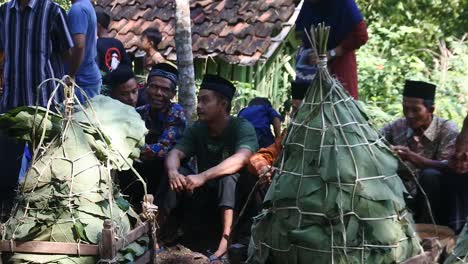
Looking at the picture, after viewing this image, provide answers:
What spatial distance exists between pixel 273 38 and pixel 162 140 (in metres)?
4.46

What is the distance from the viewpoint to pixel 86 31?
5602mm

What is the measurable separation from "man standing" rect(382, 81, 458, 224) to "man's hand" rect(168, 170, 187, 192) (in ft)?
5.01

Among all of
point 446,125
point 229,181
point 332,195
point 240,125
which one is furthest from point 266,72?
point 332,195

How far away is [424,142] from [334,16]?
116 cm

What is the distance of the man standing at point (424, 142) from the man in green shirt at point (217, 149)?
44.9 inches

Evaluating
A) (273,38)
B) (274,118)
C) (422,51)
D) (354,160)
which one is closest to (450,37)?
(422,51)

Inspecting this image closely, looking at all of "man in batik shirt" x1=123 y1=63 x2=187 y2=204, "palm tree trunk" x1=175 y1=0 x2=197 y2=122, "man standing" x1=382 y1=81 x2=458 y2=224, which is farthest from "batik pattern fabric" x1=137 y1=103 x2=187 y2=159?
"man standing" x1=382 y1=81 x2=458 y2=224

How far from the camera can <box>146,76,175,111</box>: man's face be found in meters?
5.69

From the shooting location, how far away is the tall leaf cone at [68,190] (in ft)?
11.8

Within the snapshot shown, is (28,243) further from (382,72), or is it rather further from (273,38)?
(382,72)

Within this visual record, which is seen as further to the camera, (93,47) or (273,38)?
(273,38)

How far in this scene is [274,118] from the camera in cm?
615

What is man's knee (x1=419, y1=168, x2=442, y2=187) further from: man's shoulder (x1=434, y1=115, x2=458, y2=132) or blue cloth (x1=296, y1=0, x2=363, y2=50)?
blue cloth (x1=296, y1=0, x2=363, y2=50)

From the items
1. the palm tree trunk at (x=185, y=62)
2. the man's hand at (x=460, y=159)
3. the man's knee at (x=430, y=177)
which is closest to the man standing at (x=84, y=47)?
the palm tree trunk at (x=185, y=62)
